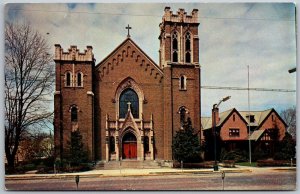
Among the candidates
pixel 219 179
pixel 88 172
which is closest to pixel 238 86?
pixel 219 179

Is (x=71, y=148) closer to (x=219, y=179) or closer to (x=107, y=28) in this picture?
(x=107, y=28)

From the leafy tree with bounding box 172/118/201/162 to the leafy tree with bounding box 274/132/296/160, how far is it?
3.00m

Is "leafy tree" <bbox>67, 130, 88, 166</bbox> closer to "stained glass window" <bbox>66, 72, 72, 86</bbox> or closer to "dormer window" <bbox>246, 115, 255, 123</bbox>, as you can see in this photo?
"stained glass window" <bbox>66, 72, 72, 86</bbox>

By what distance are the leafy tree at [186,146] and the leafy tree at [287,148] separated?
3.00 m

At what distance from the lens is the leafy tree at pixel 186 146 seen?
1466 centimetres

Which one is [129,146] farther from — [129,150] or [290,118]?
[290,118]

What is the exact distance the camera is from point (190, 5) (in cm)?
1249

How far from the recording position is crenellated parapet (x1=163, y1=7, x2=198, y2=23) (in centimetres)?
1323

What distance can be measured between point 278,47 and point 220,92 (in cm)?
247

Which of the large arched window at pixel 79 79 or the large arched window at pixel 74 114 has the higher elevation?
the large arched window at pixel 79 79

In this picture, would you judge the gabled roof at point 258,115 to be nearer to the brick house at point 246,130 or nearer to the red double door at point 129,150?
the brick house at point 246,130

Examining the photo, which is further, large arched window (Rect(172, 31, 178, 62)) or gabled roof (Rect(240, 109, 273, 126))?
large arched window (Rect(172, 31, 178, 62))

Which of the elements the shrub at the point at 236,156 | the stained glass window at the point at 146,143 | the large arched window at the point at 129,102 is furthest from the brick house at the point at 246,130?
the large arched window at the point at 129,102

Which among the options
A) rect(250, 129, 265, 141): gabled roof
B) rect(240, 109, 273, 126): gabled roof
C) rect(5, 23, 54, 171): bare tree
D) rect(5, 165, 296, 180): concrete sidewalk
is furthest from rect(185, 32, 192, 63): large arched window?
rect(5, 23, 54, 171): bare tree
